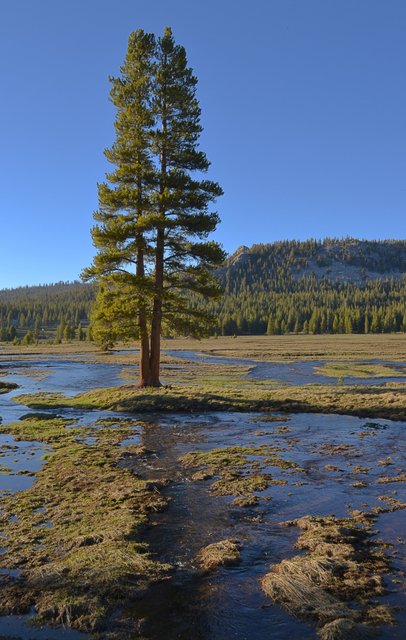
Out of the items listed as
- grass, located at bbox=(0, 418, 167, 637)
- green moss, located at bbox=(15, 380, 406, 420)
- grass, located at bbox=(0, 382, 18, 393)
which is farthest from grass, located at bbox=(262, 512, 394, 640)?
grass, located at bbox=(0, 382, 18, 393)

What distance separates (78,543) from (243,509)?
157 inches

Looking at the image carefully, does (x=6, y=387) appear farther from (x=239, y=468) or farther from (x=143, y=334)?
(x=239, y=468)

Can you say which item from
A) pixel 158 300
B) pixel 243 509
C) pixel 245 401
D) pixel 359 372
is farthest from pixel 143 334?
pixel 359 372

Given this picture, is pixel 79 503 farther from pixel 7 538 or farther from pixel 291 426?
pixel 291 426

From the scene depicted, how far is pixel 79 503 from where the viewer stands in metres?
11.9

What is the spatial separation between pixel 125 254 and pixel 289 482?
20.5 m

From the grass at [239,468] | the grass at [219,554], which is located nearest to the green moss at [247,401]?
the grass at [239,468]

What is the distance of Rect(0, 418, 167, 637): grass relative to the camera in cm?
757

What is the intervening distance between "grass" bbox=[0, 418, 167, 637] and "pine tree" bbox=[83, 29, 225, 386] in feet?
50.1

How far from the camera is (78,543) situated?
9539 millimetres

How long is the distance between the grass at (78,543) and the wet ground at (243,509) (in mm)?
369

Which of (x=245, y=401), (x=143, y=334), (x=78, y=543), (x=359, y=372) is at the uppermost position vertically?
(x=143, y=334)

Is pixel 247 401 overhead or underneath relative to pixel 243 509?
overhead

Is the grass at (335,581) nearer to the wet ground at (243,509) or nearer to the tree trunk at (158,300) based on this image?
the wet ground at (243,509)
